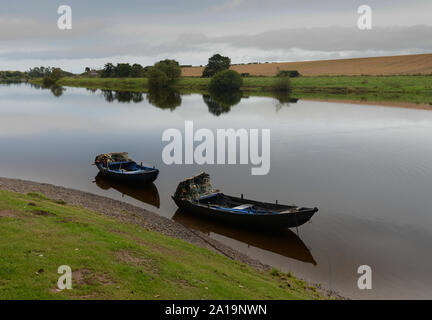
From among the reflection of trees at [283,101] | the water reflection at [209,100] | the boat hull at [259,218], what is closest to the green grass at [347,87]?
the reflection of trees at [283,101]

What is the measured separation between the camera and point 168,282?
11.4m

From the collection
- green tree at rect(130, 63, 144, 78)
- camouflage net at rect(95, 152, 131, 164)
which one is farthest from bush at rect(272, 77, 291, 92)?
camouflage net at rect(95, 152, 131, 164)

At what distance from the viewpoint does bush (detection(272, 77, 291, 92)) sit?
140375 mm

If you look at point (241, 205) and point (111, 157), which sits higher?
point (111, 157)

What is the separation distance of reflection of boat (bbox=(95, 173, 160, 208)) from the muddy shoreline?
10.0 feet

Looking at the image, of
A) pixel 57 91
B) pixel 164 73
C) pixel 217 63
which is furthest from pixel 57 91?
pixel 217 63

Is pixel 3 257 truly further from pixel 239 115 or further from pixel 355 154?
pixel 239 115

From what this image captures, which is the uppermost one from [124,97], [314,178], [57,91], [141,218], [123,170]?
[57,91]

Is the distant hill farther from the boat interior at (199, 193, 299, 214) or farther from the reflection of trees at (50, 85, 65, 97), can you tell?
the boat interior at (199, 193, 299, 214)

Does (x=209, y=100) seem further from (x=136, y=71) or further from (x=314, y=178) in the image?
(x=136, y=71)

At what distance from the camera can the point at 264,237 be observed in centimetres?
2200

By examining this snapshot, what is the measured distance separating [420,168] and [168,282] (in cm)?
3273

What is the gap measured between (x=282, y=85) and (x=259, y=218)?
12817cm
